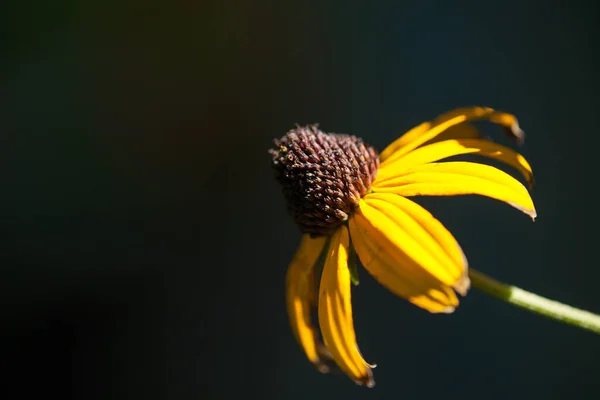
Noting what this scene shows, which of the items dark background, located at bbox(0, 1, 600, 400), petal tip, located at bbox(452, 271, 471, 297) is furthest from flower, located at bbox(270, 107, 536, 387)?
dark background, located at bbox(0, 1, 600, 400)

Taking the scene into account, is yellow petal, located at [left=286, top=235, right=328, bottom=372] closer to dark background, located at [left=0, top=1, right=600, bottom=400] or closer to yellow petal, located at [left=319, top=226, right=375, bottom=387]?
yellow petal, located at [left=319, top=226, right=375, bottom=387]

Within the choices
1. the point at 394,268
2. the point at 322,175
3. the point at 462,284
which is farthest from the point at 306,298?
the point at 462,284

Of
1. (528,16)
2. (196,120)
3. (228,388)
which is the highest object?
(528,16)

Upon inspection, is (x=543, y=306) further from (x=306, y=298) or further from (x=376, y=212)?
(x=306, y=298)

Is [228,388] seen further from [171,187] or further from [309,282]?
[309,282]

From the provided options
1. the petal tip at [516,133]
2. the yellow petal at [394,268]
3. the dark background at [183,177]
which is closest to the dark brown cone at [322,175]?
the yellow petal at [394,268]

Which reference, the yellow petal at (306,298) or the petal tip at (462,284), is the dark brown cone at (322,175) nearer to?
the yellow petal at (306,298)

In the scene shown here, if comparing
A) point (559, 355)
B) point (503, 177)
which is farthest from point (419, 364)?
point (503, 177)
